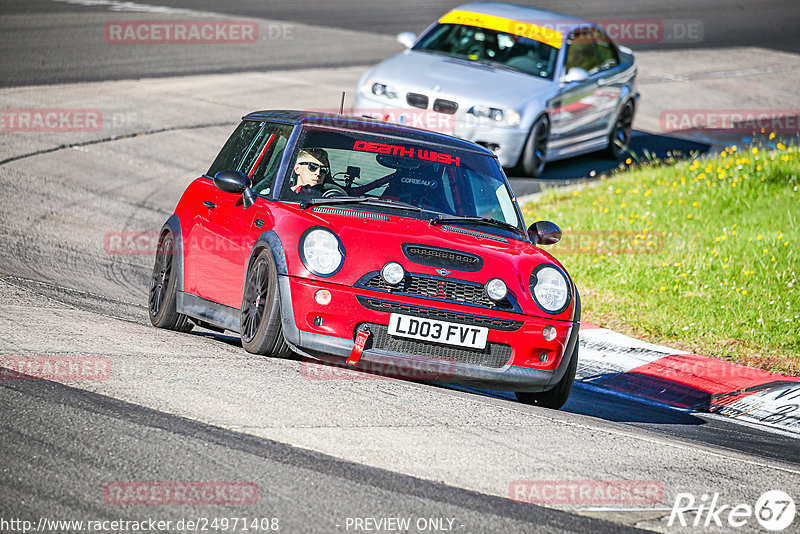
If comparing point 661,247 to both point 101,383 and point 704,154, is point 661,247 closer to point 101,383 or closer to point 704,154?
point 704,154

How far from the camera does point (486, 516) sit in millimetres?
4605

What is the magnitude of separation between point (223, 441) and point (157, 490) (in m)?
0.64

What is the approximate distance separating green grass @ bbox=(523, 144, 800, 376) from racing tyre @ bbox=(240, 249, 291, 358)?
419 centimetres

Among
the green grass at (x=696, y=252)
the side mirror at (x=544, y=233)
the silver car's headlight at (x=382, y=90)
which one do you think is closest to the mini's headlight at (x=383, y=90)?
the silver car's headlight at (x=382, y=90)

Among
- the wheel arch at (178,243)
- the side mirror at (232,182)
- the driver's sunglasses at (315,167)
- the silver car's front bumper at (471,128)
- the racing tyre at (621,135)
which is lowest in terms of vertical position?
the racing tyre at (621,135)

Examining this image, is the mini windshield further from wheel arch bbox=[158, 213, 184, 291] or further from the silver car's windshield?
the silver car's windshield

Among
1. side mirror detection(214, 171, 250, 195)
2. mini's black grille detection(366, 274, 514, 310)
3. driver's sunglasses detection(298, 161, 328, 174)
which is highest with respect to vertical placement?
driver's sunglasses detection(298, 161, 328, 174)

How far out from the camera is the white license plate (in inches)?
254

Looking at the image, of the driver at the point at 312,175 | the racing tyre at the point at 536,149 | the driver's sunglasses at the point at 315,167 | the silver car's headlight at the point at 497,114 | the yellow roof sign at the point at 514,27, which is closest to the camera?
the driver at the point at 312,175

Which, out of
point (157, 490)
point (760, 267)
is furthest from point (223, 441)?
point (760, 267)

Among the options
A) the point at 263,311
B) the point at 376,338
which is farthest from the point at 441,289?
the point at 263,311

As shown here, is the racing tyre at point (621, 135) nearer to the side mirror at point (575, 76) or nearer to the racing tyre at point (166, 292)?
the side mirror at point (575, 76)

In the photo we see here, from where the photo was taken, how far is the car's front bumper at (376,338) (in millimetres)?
6457

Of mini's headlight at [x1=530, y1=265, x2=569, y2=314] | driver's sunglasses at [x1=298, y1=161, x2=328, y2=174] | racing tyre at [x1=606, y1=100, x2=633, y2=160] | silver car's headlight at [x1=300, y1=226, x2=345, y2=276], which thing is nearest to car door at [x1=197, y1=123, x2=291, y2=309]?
driver's sunglasses at [x1=298, y1=161, x2=328, y2=174]
